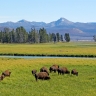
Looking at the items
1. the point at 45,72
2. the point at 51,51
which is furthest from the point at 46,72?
the point at 51,51

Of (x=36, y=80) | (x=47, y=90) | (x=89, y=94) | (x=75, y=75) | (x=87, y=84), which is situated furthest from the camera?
(x=75, y=75)

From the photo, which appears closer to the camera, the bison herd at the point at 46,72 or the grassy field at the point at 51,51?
the bison herd at the point at 46,72

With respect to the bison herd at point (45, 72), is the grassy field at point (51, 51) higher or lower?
lower

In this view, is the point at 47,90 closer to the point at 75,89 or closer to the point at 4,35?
the point at 75,89

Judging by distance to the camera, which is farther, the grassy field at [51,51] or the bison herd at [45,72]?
the grassy field at [51,51]

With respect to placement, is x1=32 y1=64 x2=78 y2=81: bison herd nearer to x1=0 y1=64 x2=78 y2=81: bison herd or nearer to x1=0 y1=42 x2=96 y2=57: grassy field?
x1=0 y1=64 x2=78 y2=81: bison herd

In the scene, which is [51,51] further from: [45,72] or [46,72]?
[45,72]

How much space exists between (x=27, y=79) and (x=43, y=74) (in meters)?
1.80

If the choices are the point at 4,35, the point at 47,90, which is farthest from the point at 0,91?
the point at 4,35

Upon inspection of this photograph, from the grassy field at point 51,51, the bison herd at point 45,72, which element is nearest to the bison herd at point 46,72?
the bison herd at point 45,72

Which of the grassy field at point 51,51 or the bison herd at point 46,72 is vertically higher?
the bison herd at point 46,72

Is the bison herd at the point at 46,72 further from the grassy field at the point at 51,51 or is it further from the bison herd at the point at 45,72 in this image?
the grassy field at the point at 51,51

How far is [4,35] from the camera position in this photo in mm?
190500

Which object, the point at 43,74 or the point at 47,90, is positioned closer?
the point at 47,90
